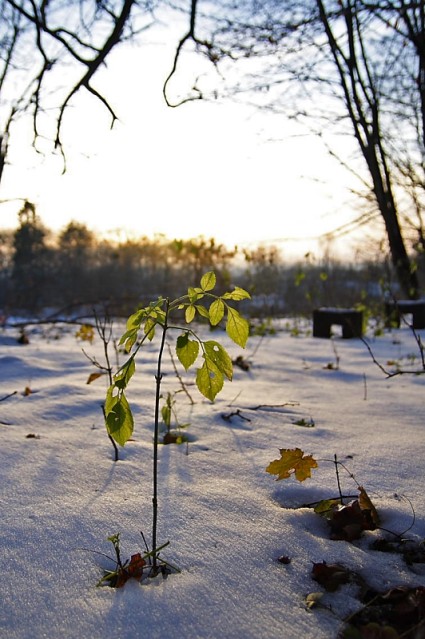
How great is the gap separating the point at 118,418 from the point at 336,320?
4.93 meters

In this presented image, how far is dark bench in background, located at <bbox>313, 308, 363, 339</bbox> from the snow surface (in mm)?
2719

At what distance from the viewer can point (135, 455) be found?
5.39 ft

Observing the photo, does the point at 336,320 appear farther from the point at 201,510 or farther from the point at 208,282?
the point at 208,282

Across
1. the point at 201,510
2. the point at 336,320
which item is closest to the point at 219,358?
the point at 201,510

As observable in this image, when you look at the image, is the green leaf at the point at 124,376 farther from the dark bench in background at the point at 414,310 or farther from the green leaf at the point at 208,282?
the dark bench in background at the point at 414,310

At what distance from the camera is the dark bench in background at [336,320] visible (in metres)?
5.23

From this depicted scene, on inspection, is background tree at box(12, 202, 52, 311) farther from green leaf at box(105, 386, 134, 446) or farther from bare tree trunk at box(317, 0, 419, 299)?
green leaf at box(105, 386, 134, 446)

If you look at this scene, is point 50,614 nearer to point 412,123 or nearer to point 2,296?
point 412,123

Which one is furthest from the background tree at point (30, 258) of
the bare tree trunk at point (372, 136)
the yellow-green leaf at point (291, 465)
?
the yellow-green leaf at point (291, 465)

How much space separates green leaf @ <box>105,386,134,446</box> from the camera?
814 millimetres

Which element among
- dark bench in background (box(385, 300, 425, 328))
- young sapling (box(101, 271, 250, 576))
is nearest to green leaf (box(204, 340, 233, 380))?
young sapling (box(101, 271, 250, 576))

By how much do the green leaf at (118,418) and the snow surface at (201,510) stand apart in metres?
0.34

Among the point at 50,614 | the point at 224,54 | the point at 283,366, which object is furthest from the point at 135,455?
the point at 224,54

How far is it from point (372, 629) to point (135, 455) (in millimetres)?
1048
